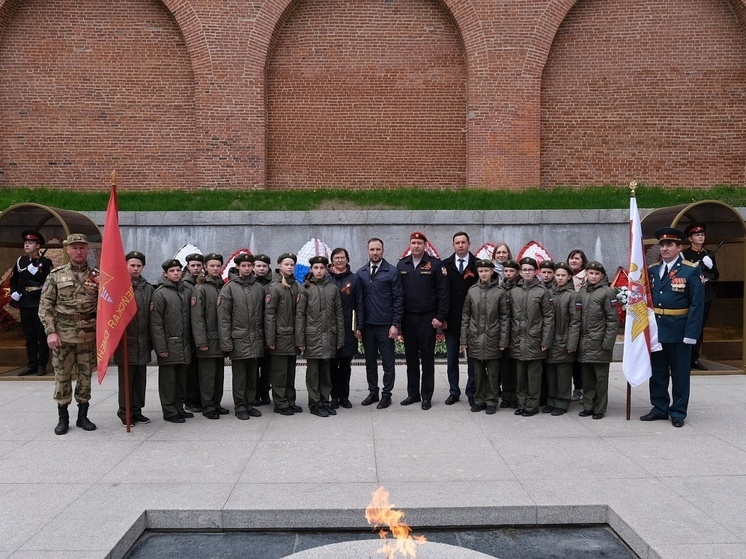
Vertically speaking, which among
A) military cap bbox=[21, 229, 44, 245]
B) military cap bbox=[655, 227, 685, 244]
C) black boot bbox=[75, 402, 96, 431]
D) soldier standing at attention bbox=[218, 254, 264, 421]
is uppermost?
military cap bbox=[21, 229, 44, 245]

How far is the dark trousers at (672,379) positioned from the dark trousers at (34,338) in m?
8.35

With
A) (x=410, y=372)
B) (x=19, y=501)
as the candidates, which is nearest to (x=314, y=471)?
(x=19, y=501)

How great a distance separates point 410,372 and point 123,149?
10.9m

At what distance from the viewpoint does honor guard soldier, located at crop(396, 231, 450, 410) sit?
7199 mm

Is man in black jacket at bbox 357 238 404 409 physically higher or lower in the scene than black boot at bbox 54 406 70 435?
higher

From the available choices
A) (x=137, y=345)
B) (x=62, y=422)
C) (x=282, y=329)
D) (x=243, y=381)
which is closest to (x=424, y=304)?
(x=282, y=329)

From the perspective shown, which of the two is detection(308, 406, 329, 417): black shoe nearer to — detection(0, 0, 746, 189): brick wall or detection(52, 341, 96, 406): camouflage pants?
detection(52, 341, 96, 406): camouflage pants

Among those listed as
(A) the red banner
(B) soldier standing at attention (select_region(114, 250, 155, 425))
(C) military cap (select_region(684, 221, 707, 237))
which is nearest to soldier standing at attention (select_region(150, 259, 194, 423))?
(B) soldier standing at attention (select_region(114, 250, 155, 425))

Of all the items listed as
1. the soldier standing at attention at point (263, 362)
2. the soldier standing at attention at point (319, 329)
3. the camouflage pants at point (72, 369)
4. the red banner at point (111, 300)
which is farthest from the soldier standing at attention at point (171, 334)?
the soldier standing at attention at point (319, 329)

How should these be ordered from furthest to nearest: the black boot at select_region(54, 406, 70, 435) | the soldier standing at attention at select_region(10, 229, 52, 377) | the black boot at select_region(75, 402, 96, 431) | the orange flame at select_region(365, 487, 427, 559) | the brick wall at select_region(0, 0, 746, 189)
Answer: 1. the brick wall at select_region(0, 0, 746, 189)
2. the soldier standing at attention at select_region(10, 229, 52, 377)
3. the black boot at select_region(75, 402, 96, 431)
4. the black boot at select_region(54, 406, 70, 435)
5. the orange flame at select_region(365, 487, 427, 559)

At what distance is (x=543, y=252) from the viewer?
11.8m

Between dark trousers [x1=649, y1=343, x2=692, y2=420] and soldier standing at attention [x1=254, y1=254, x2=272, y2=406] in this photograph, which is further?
soldier standing at attention [x1=254, y1=254, x2=272, y2=406]

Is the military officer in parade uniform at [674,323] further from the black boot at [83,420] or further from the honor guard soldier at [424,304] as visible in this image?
the black boot at [83,420]

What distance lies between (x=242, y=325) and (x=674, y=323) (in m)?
4.67
